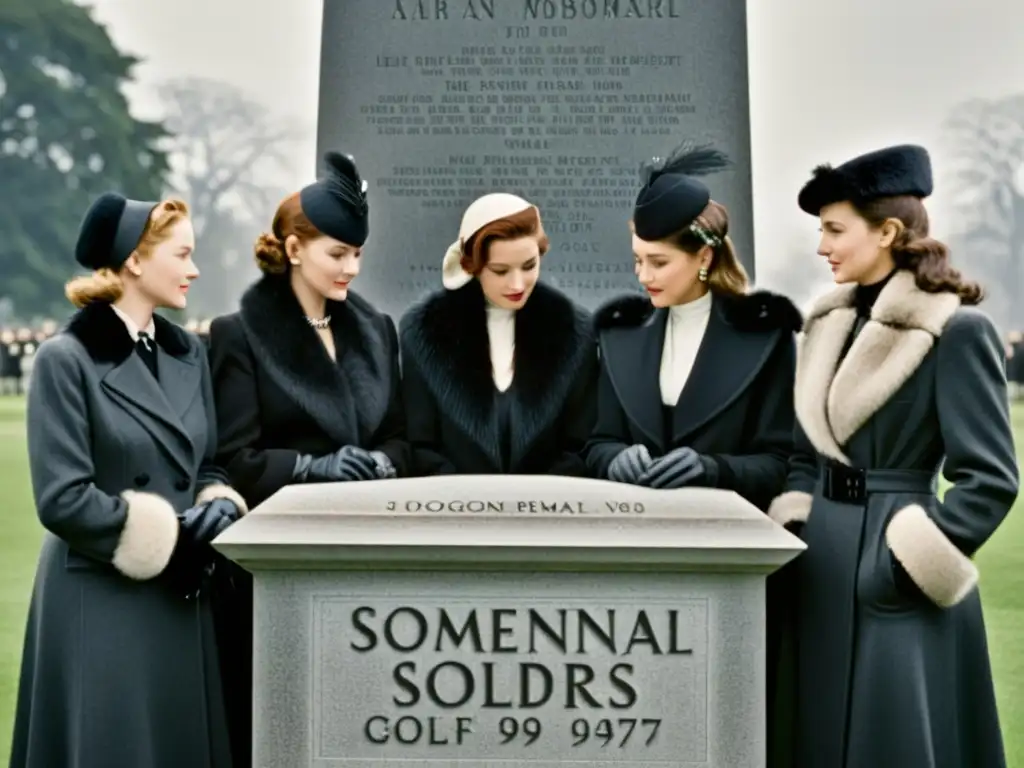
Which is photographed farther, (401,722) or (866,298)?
(866,298)

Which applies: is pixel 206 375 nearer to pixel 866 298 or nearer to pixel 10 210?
pixel 866 298

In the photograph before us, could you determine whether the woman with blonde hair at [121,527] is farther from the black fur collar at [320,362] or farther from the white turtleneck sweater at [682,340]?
the white turtleneck sweater at [682,340]

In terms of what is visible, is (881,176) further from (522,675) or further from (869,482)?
(522,675)

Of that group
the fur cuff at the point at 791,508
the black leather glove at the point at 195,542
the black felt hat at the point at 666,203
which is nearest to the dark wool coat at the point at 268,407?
the black leather glove at the point at 195,542

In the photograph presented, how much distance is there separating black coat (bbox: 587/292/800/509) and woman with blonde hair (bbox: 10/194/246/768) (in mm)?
1112

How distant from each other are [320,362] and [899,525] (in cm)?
167

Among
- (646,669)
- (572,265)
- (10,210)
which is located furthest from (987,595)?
(10,210)

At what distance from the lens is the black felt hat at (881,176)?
4316mm

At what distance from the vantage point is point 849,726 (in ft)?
14.2

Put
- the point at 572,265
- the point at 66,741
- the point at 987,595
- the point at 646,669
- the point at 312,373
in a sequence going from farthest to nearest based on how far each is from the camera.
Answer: the point at 987,595, the point at 572,265, the point at 312,373, the point at 66,741, the point at 646,669

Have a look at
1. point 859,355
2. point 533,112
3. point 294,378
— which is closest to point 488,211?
point 294,378

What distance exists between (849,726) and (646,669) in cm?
72

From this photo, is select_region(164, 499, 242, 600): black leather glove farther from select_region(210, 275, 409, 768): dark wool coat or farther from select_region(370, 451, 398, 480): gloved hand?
select_region(370, 451, 398, 480): gloved hand

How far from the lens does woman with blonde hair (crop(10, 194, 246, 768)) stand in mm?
4168
